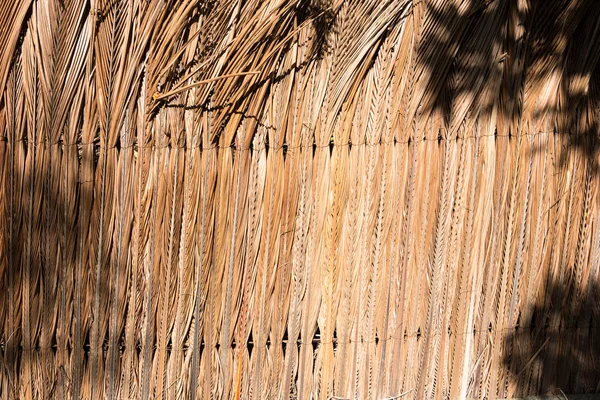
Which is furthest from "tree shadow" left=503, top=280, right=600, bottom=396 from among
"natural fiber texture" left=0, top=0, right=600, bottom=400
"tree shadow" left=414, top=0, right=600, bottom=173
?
"tree shadow" left=414, top=0, right=600, bottom=173

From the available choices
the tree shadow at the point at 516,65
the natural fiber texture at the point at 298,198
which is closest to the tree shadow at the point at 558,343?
the natural fiber texture at the point at 298,198

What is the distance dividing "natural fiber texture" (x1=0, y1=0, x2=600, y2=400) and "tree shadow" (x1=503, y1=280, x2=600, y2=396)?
0.4 inches

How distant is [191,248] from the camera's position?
3.13m

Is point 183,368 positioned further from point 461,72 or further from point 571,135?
point 571,135

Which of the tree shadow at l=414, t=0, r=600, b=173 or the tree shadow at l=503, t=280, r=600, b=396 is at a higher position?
the tree shadow at l=414, t=0, r=600, b=173

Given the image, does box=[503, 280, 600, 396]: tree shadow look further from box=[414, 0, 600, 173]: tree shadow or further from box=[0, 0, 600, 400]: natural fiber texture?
box=[414, 0, 600, 173]: tree shadow

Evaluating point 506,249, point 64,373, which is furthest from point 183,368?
point 506,249

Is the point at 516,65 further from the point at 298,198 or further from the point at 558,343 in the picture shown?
the point at 558,343

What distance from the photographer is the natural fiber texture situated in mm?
2957

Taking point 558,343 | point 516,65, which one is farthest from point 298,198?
point 558,343

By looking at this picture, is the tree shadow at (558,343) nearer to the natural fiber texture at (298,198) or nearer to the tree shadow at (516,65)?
the natural fiber texture at (298,198)

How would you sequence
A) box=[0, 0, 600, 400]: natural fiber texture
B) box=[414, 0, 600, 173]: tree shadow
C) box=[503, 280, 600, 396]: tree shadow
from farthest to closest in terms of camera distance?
box=[503, 280, 600, 396]: tree shadow, box=[414, 0, 600, 173]: tree shadow, box=[0, 0, 600, 400]: natural fiber texture

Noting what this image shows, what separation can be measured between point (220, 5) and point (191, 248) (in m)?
0.97

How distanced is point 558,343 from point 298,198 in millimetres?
1485
